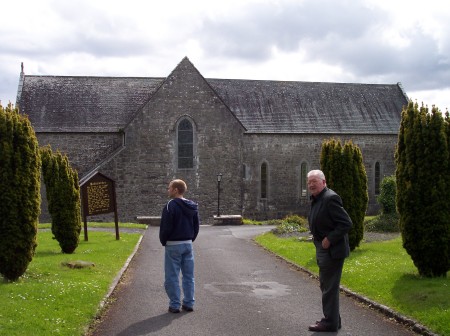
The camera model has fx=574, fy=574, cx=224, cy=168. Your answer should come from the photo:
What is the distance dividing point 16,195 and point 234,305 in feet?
16.2

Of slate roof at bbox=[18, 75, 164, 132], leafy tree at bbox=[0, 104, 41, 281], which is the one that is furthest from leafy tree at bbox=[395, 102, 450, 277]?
slate roof at bbox=[18, 75, 164, 132]

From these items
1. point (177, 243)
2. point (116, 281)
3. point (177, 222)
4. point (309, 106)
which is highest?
point (309, 106)

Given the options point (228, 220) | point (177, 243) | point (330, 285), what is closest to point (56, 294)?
point (177, 243)

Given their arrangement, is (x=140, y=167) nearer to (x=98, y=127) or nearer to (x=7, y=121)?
(x=98, y=127)

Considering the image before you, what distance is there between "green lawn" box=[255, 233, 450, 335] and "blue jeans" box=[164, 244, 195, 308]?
3.20m

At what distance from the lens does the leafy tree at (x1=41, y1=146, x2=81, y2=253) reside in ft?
55.2

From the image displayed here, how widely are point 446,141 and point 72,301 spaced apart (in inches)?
306

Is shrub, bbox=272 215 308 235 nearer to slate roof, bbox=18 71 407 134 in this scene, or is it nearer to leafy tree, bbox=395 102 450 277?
slate roof, bbox=18 71 407 134

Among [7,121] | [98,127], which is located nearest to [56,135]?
[98,127]

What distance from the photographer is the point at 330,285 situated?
820 centimetres

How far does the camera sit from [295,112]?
3766 centimetres

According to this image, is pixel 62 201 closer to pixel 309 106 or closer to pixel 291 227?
pixel 291 227

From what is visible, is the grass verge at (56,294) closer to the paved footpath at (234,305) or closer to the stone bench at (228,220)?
the paved footpath at (234,305)

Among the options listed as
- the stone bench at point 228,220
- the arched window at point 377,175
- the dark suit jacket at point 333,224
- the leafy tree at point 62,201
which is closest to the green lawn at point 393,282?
the dark suit jacket at point 333,224
